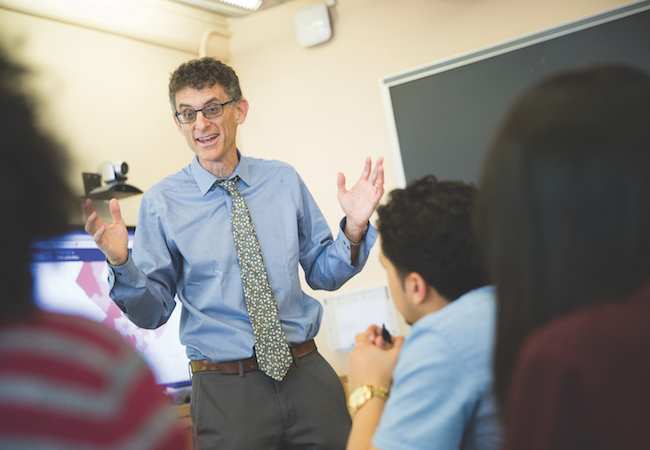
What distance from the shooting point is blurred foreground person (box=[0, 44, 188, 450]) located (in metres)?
0.50

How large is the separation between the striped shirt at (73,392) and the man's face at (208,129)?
4.37 feet

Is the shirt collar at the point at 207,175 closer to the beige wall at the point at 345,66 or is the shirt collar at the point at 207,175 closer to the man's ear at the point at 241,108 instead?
the man's ear at the point at 241,108

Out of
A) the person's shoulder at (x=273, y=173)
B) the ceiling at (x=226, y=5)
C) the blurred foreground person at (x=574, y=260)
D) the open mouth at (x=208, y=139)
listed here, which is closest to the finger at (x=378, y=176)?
the person's shoulder at (x=273, y=173)

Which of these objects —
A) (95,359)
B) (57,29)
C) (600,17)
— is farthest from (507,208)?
(57,29)

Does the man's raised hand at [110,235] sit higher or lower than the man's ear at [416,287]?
higher

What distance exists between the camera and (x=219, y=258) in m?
1.72

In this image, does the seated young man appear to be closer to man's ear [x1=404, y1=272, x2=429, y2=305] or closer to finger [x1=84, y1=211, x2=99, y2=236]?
man's ear [x1=404, y1=272, x2=429, y2=305]

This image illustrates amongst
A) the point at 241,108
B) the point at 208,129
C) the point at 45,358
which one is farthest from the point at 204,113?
the point at 45,358

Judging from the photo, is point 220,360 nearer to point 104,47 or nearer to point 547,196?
point 547,196

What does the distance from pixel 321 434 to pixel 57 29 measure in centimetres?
227

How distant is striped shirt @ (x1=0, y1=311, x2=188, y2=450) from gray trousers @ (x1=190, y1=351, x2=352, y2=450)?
3.45 ft

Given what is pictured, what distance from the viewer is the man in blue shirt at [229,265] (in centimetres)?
156

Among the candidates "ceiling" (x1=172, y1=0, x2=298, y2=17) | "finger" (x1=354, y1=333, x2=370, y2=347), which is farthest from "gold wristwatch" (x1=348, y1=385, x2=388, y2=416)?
"ceiling" (x1=172, y1=0, x2=298, y2=17)

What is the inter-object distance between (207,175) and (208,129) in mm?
151
